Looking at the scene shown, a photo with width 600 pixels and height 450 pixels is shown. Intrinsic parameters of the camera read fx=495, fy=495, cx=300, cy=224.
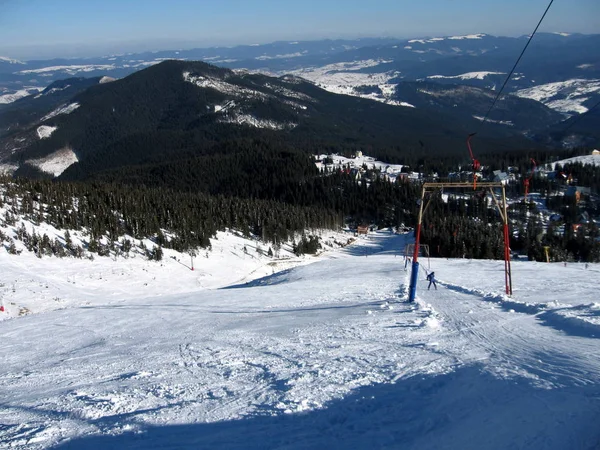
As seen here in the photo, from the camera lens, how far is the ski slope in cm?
891

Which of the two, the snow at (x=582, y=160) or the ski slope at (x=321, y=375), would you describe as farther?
the snow at (x=582, y=160)

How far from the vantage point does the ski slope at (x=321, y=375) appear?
8.91 meters

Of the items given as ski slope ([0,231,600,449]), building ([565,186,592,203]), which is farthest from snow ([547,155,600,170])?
ski slope ([0,231,600,449])

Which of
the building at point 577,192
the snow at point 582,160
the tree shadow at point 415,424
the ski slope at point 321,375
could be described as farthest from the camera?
the snow at point 582,160

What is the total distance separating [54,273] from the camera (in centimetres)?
4462

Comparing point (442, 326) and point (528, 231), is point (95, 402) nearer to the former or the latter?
point (442, 326)

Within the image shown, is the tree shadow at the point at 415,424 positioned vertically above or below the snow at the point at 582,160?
below

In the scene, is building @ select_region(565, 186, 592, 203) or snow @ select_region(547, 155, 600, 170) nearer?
building @ select_region(565, 186, 592, 203)

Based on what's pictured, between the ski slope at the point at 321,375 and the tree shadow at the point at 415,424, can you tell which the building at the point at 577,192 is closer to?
the ski slope at the point at 321,375

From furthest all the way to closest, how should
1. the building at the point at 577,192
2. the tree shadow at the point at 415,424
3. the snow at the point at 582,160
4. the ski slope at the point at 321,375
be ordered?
1. the snow at the point at 582,160
2. the building at the point at 577,192
3. the ski slope at the point at 321,375
4. the tree shadow at the point at 415,424

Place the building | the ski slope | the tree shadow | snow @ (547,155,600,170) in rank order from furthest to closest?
snow @ (547,155,600,170), the building, the ski slope, the tree shadow

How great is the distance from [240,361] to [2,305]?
28.4 metres

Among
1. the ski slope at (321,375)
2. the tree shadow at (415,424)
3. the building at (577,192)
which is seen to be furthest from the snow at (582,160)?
the tree shadow at (415,424)

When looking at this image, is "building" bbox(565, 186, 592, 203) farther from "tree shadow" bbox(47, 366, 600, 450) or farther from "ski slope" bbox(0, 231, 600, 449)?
"tree shadow" bbox(47, 366, 600, 450)
